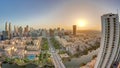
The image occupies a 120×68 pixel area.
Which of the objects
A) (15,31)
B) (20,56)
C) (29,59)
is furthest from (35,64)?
(15,31)

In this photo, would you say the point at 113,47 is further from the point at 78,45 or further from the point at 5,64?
the point at 78,45

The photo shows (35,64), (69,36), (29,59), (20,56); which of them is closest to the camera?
(35,64)

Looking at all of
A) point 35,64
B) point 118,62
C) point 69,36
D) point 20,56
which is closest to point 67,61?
point 35,64

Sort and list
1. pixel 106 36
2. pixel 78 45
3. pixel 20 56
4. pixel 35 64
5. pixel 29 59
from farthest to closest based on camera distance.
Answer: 1. pixel 78 45
2. pixel 20 56
3. pixel 29 59
4. pixel 35 64
5. pixel 106 36

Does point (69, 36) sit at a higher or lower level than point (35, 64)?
higher

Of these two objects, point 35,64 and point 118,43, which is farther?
point 35,64

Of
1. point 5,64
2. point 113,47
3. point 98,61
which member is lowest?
point 5,64
